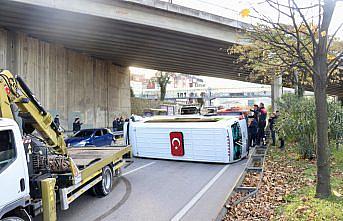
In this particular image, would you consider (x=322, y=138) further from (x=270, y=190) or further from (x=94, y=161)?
(x=94, y=161)

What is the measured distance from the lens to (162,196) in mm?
7688

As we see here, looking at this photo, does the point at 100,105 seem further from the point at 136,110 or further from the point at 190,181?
the point at 190,181

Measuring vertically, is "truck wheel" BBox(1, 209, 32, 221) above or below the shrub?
below

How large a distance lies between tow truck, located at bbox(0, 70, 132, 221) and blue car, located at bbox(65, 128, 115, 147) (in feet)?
24.6

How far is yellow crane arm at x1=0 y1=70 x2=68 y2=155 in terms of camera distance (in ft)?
16.0

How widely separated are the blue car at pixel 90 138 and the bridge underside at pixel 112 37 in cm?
779

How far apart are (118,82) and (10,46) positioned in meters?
16.1

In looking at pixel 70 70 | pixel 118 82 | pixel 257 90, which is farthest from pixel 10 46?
pixel 257 90

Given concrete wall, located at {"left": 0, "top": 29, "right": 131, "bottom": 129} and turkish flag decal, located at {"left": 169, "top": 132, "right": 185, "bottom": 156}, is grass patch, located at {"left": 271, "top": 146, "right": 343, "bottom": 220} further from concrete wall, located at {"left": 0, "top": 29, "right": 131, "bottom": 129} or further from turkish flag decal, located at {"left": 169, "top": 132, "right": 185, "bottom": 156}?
concrete wall, located at {"left": 0, "top": 29, "right": 131, "bottom": 129}

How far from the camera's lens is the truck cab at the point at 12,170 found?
415cm

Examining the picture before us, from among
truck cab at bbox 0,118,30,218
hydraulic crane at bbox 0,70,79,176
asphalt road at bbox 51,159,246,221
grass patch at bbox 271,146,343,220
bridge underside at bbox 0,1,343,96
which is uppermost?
bridge underside at bbox 0,1,343,96

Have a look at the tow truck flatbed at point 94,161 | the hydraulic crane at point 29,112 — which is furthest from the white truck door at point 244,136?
the hydraulic crane at point 29,112

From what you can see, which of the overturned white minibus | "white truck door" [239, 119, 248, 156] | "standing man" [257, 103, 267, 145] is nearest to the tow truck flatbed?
the overturned white minibus

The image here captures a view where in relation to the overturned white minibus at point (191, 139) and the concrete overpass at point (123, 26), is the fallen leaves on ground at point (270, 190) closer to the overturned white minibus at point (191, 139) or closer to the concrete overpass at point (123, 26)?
the overturned white minibus at point (191, 139)
